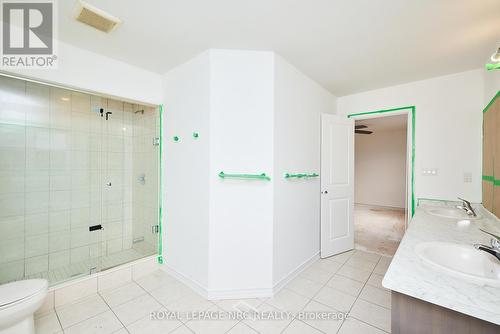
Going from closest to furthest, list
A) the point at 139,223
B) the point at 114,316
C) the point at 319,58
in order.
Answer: the point at 114,316
the point at 319,58
the point at 139,223

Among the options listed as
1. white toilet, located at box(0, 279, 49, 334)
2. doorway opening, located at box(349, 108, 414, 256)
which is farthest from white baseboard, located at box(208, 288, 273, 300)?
doorway opening, located at box(349, 108, 414, 256)

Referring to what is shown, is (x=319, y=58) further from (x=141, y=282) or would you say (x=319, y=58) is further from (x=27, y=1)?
(x=141, y=282)

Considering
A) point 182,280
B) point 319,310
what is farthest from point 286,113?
point 182,280

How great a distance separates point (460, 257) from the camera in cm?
118

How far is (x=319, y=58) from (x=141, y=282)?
2.97m

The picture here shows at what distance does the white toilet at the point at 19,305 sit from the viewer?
4.33 feet

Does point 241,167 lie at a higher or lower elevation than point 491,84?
lower

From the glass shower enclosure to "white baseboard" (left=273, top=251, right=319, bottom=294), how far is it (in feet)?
4.99

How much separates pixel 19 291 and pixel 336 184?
323 cm

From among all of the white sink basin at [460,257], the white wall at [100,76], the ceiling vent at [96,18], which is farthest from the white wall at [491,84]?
the white wall at [100,76]

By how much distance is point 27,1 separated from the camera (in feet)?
4.72

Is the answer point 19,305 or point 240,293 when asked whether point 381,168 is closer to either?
point 240,293
